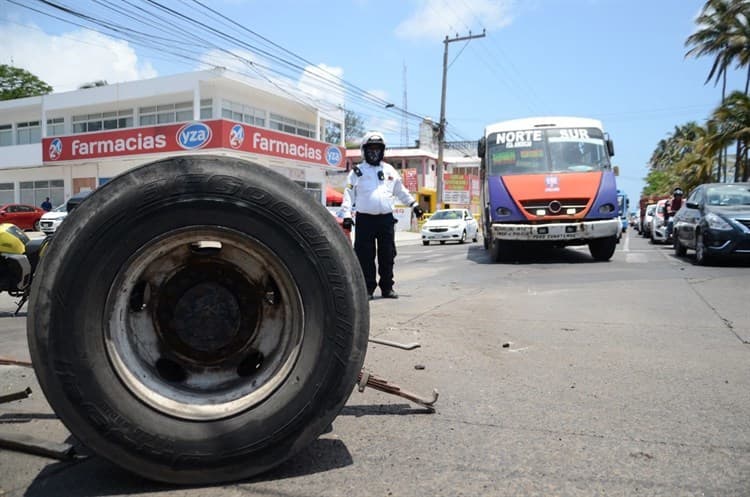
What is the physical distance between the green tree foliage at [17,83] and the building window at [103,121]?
2376cm

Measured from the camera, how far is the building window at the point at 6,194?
38219 mm

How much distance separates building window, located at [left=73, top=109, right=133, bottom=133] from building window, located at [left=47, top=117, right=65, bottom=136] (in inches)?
36.4

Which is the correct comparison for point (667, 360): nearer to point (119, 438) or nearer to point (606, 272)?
point (119, 438)

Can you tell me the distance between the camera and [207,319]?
2105 millimetres

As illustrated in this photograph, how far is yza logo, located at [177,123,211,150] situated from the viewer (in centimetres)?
2742

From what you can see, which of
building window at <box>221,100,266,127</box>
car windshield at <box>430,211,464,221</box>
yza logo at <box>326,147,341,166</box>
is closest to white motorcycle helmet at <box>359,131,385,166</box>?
car windshield at <box>430,211,464,221</box>

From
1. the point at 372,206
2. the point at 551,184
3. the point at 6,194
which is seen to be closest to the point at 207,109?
the point at 6,194

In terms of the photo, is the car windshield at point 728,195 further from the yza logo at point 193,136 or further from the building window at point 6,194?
the building window at point 6,194

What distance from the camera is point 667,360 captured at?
150 inches

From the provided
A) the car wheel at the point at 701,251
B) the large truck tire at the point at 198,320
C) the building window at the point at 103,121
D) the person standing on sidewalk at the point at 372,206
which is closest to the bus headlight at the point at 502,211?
the car wheel at the point at 701,251

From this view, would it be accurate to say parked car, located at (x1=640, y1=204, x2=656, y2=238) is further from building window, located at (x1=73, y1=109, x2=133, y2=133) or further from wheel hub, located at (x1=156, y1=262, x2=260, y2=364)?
building window, located at (x1=73, y1=109, x2=133, y2=133)

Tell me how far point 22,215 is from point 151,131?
7.00 meters

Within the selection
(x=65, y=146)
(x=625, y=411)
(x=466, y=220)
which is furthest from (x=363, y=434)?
(x=65, y=146)

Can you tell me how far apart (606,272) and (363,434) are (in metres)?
8.01
